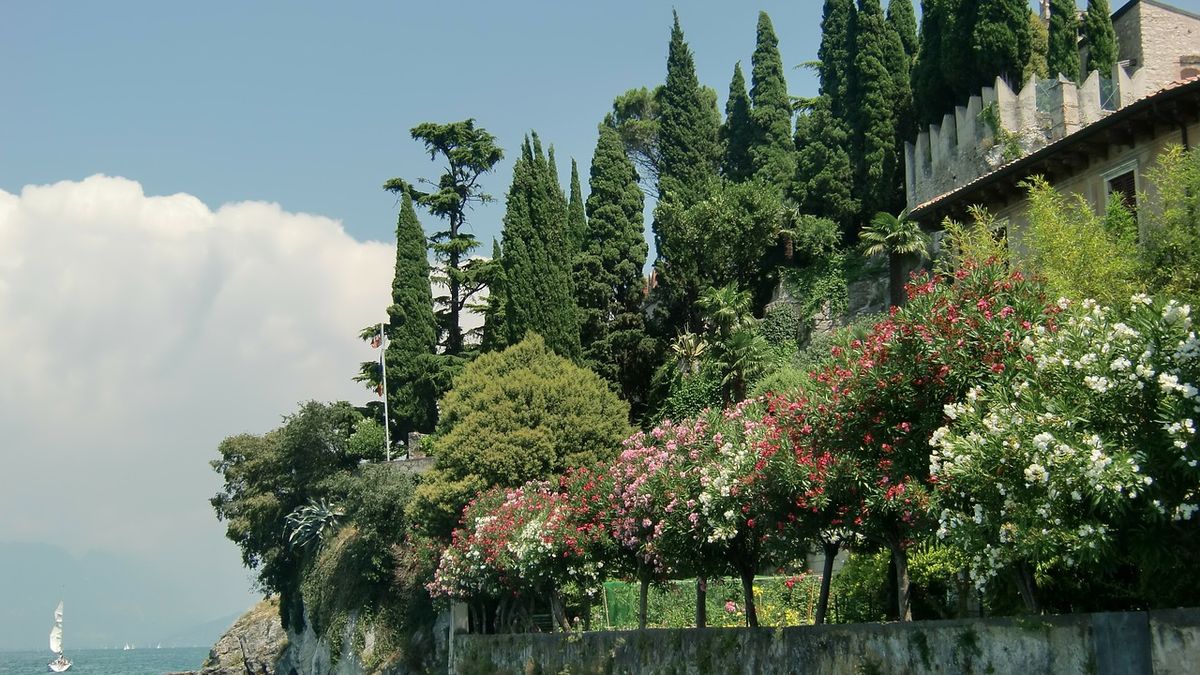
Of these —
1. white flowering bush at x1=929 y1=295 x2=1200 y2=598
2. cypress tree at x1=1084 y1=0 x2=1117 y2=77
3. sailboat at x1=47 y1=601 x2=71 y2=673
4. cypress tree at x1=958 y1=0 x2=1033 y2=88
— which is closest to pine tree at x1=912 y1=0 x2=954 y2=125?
cypress tree at x1=958 y1=0 x2=1033 y2=88

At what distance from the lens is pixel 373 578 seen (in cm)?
4619

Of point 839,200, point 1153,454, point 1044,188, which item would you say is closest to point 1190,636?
point 1153,454

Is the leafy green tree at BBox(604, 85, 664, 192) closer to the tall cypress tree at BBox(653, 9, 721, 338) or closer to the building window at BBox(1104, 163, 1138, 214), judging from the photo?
the tall cypress tree at BBox(653, 9, 721, 338)

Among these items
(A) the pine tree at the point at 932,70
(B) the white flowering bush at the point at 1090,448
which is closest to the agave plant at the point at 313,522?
(A) the pine tree at the point at 932,70

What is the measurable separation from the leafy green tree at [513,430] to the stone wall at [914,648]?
10750mm

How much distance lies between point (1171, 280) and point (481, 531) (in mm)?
21479

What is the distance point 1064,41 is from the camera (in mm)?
38531

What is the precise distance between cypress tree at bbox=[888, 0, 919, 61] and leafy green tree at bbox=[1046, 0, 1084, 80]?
34.9 ft

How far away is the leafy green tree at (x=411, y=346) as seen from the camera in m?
55.8

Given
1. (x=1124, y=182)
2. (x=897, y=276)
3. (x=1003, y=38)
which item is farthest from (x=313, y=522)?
(x=1124, y=182)

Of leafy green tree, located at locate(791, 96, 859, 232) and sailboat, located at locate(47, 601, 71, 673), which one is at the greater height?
leafy green tree, located at locate(791, 96, 859, 232)

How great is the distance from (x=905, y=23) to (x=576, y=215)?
1863cm

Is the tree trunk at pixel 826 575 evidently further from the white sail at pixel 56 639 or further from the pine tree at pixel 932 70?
the white sail at pixel 56 639

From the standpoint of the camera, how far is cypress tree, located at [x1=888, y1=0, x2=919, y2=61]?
49.6 metres
